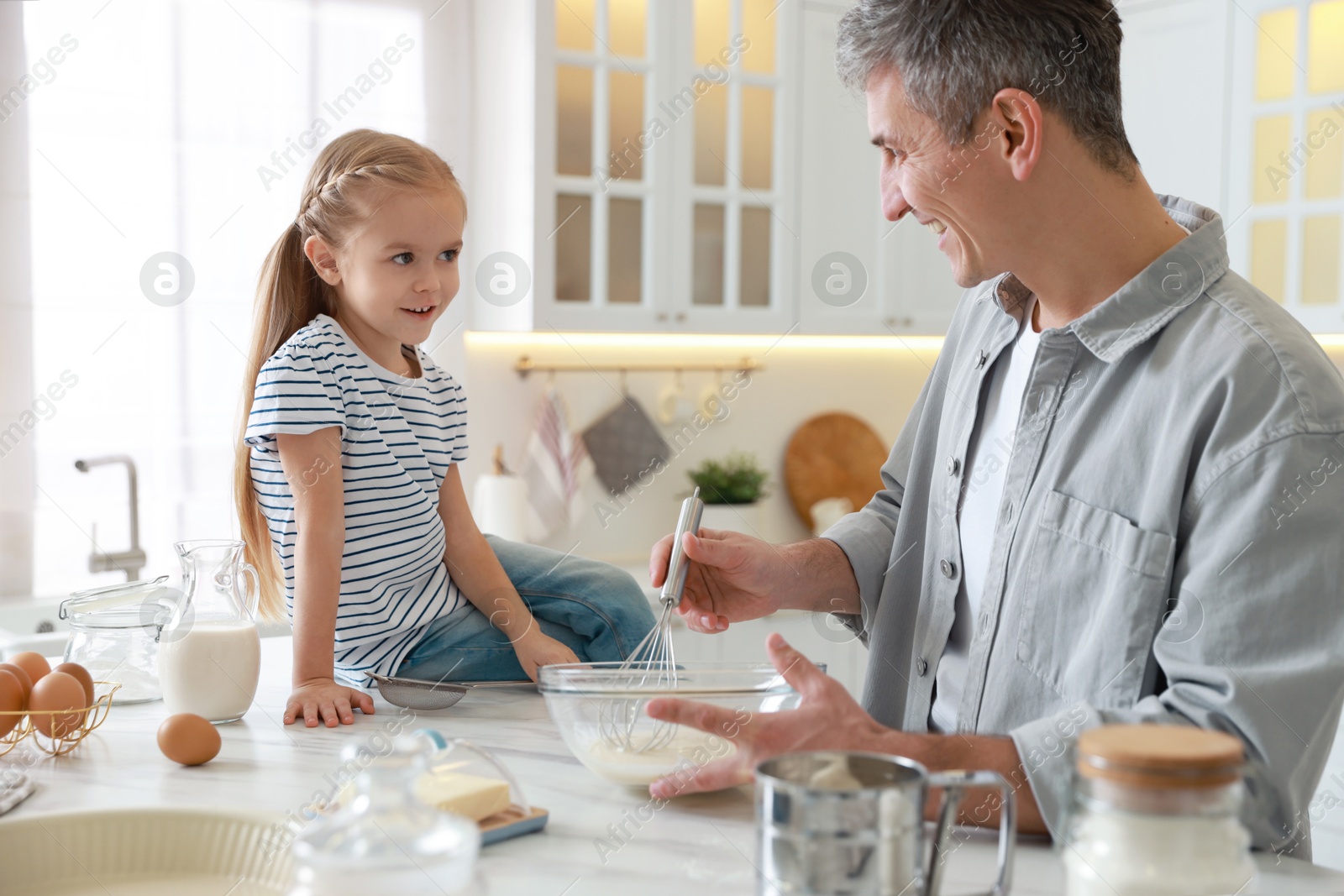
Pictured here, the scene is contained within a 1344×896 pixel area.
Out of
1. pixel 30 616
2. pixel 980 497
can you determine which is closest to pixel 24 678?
pixel 980 497

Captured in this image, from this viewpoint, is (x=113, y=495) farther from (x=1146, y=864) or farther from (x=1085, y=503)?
(x=1146, y=864)

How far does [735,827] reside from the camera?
2.72 ft

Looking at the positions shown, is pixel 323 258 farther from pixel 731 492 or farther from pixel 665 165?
pixel 731 492

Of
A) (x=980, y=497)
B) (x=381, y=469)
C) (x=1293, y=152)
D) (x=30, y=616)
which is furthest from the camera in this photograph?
(x=1293, y=152)

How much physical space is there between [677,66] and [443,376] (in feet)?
5.00

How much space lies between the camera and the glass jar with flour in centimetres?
53

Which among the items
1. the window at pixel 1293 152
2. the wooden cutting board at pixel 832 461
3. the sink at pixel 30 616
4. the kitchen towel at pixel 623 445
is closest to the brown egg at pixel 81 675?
the sink at pixel 30 616

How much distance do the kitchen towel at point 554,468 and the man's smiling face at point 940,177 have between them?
1.74 m

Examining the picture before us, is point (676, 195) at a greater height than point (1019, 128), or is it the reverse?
point (676, 195)

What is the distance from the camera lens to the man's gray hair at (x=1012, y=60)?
1077 millimetres

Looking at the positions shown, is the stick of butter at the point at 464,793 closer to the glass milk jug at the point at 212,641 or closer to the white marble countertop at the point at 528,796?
the white marble countertop at the point at 528,796

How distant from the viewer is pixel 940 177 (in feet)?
3.76

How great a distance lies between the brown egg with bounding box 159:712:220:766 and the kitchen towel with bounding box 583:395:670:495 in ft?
6.57

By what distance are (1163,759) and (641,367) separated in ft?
8.32
